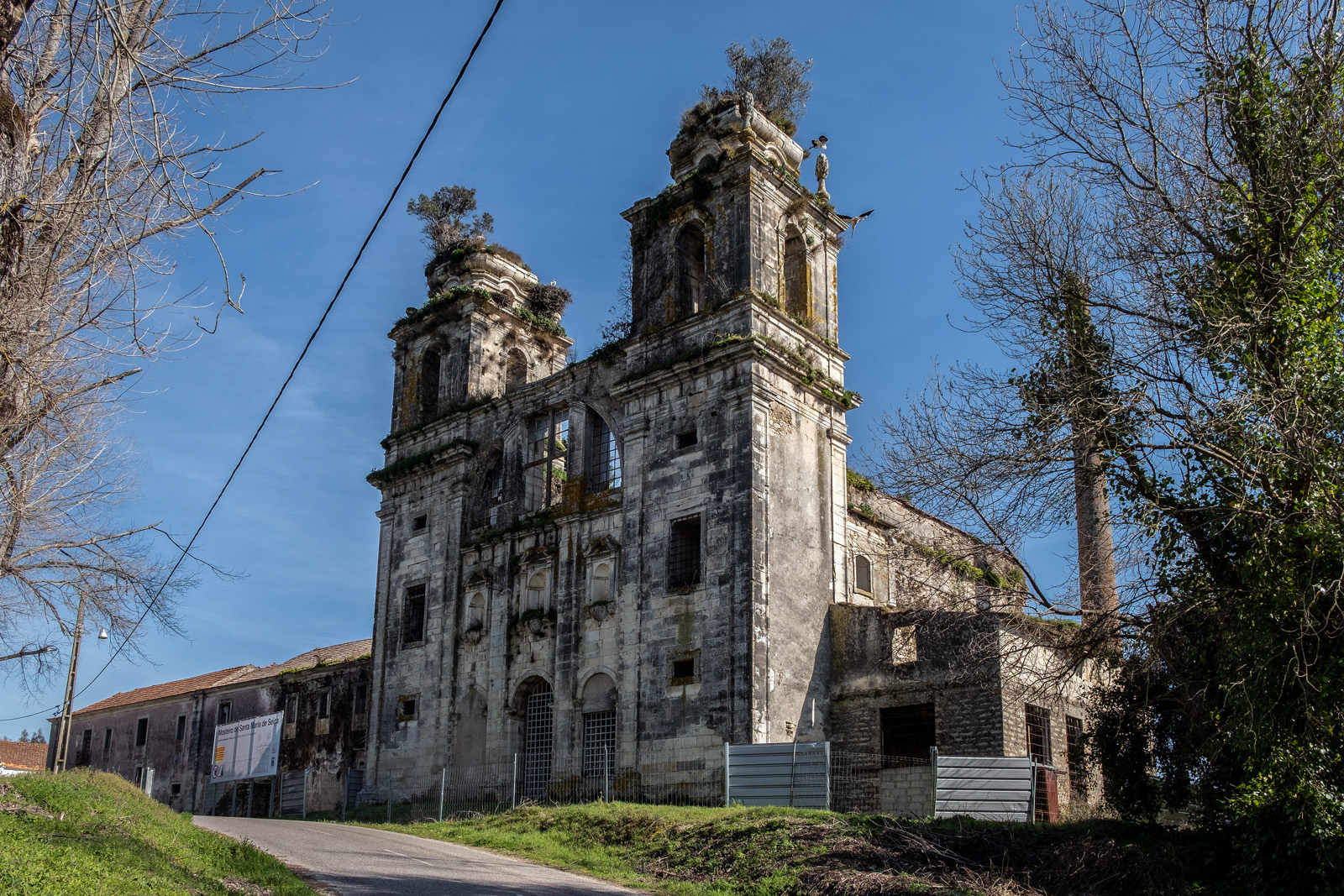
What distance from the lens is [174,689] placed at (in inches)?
1623

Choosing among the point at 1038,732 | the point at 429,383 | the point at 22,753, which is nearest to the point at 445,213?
the point at 429,383

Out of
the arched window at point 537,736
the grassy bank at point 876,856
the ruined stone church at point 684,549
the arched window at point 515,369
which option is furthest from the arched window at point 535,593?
the grassy bank at point 876,856

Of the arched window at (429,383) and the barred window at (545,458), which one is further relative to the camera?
the arched window at (429,383)

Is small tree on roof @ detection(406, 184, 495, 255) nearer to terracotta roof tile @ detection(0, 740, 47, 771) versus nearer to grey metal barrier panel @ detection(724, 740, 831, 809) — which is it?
grey metal barrier panel @ detection(724, 740, 831, 809)

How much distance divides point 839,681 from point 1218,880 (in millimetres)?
9706

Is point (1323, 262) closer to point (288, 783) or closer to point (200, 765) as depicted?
point (288, 783)

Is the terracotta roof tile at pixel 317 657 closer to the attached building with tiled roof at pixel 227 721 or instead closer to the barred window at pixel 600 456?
the attached building with tiled roof at pixel 227 721

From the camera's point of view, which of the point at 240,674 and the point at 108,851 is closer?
the point at 108,851

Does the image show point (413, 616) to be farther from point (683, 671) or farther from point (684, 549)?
point (683, 671)

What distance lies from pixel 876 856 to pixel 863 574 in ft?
38.9

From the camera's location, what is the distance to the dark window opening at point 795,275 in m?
25.5

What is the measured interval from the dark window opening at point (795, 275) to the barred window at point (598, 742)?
952 cm

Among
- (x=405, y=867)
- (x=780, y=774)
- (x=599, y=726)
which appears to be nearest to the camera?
(x=405, y=867)

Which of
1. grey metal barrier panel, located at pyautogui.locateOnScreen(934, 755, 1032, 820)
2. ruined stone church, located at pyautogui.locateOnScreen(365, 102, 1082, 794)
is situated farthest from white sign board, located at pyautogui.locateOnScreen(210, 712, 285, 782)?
grey metal barrier panel, located at pyautogui.locateOnScreen(934, 755, 1032, 820)
